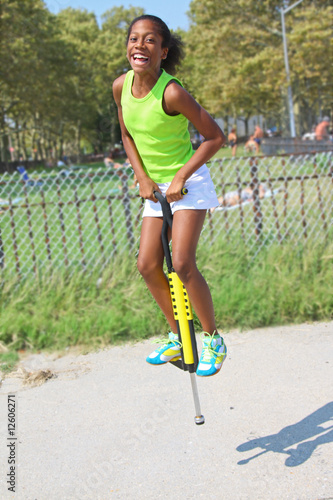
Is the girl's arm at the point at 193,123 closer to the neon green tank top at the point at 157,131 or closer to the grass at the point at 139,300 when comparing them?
the neon green tank top at the point at 157,131

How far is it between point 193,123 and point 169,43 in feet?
1.52

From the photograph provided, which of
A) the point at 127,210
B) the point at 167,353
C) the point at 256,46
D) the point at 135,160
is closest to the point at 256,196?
the point at 127,210

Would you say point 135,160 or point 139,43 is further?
point 135,160

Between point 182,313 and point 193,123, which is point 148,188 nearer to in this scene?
point 193,123

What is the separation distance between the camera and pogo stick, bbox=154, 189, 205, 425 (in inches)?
106

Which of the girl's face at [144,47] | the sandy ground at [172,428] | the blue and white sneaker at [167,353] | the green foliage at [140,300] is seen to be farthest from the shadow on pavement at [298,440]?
the girl's face at [144,47]

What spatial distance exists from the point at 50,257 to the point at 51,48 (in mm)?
33577

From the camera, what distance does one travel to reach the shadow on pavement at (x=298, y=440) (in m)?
2.84

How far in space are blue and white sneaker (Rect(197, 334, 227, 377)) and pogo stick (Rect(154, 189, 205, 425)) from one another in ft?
0.14

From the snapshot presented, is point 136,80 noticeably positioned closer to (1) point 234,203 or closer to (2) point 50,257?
(2) point 50,257

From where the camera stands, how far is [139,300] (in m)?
5.15

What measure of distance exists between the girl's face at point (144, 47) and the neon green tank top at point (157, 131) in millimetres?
93

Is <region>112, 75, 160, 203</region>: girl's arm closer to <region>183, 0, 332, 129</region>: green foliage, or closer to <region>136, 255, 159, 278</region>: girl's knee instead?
<region>136, 255, 159, 278</region>: girl's knee

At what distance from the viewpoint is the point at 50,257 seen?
5.93 meters
